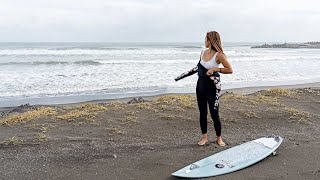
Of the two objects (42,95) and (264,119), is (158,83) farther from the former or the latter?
(264,119)

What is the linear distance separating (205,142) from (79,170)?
1891 millimetres

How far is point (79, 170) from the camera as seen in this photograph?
409cm

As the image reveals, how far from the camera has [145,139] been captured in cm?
525

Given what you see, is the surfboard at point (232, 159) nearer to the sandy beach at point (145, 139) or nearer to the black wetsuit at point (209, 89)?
the sandy beach at point (145, 139)

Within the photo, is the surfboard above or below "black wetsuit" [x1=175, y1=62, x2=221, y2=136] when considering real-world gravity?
below

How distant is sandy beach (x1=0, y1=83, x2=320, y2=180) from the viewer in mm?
4070

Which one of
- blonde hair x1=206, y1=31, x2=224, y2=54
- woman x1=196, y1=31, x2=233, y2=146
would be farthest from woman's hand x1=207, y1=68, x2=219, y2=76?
blonde hair x1=206, y1=31, x2=224, y2=54

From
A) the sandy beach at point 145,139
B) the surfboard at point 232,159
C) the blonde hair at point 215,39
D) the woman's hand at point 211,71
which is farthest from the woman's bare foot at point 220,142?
the blonde hair at point 215,39

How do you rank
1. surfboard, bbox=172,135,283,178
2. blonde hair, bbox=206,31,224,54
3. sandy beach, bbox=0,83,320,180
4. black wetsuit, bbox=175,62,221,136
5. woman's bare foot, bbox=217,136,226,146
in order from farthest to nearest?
1. woman's bare foot, bbox=217,136,226,146
2. black wetsuit, bbox=175,62,221,136
3. blonde hair, bbox=206,31,224,54
4. sandy beach, bbox=0,83,320,180
5. surfboard, bbox=172,135,283,178

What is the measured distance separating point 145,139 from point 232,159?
1.53 m

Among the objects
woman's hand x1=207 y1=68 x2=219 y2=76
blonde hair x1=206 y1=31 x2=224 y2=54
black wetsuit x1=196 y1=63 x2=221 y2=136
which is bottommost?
black wetsuit x1=196 y1=63 x2=221 y2=136

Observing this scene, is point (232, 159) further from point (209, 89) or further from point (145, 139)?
point (145, 139)

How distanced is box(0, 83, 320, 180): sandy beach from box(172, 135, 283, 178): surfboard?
0.10 meters

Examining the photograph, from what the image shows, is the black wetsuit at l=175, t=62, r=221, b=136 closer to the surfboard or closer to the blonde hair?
the blonde hair
